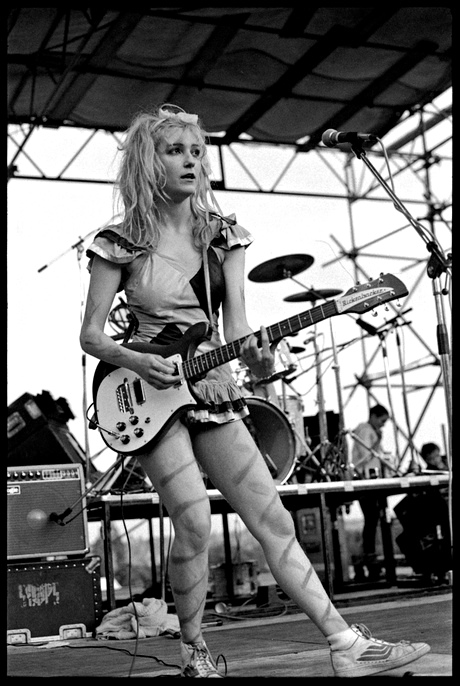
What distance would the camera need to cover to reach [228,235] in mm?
2770

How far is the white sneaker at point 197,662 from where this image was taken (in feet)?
8.04

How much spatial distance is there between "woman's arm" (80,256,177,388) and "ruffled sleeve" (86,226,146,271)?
27mm

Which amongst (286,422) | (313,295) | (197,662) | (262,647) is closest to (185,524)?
(197,662)

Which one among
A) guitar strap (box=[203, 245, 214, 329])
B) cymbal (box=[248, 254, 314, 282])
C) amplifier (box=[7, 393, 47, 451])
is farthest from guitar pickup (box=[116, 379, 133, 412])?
cymbal (box=[248, 254, 314, 282])

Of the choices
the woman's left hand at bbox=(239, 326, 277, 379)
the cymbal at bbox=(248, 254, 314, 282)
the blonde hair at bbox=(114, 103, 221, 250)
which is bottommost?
the woman's left hand at bbox=(239, 326, 277, 379)

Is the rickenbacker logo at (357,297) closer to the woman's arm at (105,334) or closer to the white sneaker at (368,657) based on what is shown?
the woman's arm at (105,334)

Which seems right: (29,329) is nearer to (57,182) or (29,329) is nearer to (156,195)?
(57,182)

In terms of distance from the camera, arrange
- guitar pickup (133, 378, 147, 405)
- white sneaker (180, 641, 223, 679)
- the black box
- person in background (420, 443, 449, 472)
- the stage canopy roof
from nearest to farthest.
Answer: white sneaker (180, 641, 223, 679), guitar pickup (133, 378, 147, 405), the black box, the stage canopy roof, person in background (420, 443, 449, 472)

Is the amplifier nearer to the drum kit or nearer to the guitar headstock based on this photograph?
the drum kit

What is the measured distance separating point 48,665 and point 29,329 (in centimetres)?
619

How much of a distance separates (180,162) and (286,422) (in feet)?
12.6

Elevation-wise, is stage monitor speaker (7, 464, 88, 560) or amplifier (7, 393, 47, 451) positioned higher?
amplifier (7, 393, 47, 451)

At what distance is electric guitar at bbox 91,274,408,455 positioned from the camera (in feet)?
8.42

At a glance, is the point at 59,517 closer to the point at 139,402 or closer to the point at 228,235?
the point at 139,402
